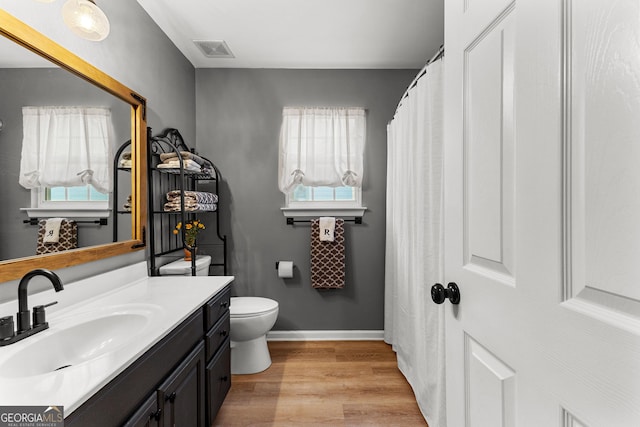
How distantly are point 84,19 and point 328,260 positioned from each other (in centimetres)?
221

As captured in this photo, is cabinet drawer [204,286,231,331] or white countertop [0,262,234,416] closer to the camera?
white countertop [0,262,234,416]

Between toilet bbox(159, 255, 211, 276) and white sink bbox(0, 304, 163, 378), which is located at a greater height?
toilet bbox(159, 255, 211, 276)

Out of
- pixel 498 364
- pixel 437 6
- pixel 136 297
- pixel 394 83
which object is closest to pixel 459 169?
pixel 498 364

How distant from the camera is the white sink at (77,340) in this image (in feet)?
3.22

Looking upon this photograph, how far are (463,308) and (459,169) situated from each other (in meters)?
0.39

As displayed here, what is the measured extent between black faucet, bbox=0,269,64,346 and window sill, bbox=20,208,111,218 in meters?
0.33

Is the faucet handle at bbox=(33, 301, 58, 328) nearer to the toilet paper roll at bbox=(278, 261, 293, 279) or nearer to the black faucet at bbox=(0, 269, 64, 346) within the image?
the black faucet at bbox=(0, 269, 64, 346)

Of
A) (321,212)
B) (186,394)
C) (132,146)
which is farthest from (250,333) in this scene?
(132,146)

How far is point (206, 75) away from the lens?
2.91 meters

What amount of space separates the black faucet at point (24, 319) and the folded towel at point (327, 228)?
1.95 meters

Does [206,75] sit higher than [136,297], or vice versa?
[206,75]

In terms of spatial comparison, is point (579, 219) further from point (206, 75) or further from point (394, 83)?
point (206, 75)

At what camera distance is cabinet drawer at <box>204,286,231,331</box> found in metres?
1.62

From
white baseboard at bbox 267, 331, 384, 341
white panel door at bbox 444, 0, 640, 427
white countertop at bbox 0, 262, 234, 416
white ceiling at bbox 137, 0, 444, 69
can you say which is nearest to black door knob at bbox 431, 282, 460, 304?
white panel door at bbox 444, 0, 640, 427
